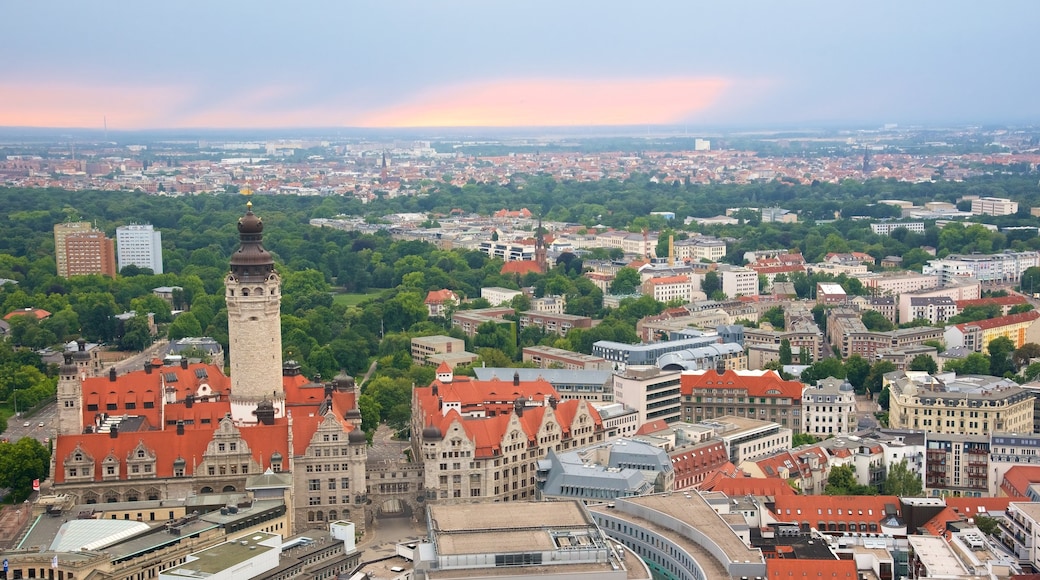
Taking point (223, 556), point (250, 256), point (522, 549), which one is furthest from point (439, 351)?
point (522, 549)

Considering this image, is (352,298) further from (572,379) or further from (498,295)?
(572,379)

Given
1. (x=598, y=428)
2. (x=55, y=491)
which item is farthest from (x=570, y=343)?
(x=55, y=491)

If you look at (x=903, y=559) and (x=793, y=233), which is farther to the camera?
(x=793, y=233)

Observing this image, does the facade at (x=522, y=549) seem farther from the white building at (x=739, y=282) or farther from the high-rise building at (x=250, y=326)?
the white building at (x=739, y=282)

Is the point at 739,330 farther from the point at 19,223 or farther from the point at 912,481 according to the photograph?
the point at 19,223

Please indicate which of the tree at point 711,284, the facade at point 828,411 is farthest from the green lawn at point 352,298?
the facade at point 828,411

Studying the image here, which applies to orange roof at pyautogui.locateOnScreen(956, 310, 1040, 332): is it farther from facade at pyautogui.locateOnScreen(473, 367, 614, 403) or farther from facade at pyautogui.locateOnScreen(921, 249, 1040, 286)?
facade at pyautogui.locateOnScreen(473, 367, 614, 403)

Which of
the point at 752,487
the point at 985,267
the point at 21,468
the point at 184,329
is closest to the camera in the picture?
the point at 752,487
